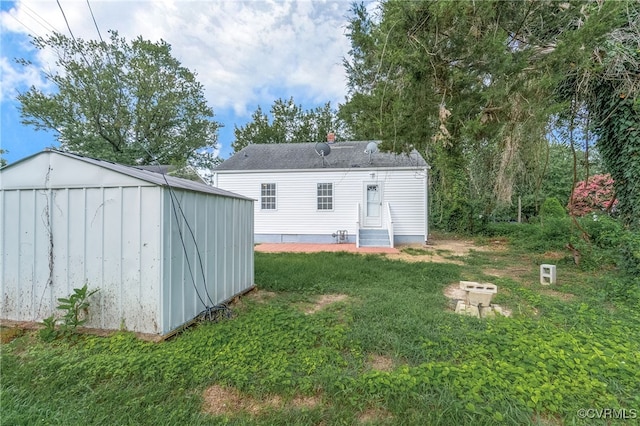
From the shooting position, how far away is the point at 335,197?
454 inches

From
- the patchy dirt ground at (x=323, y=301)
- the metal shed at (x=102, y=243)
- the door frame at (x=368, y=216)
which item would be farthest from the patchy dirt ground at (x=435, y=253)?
the metal shed at (x=102, y=243)

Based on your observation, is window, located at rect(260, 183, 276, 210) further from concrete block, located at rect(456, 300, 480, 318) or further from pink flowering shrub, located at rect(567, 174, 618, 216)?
pink flowering shrub, located at rect(567, 174, 618, 216)

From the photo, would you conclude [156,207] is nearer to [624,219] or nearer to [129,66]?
[624,219]

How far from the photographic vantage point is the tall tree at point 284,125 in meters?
25.9

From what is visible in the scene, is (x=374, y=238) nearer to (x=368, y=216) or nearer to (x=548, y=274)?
(x=368, y=216)

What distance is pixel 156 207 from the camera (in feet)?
9.70

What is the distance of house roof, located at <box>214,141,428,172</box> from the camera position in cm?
1129

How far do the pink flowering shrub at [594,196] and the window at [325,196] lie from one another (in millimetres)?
10849

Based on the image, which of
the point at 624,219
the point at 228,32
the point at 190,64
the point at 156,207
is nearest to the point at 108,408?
the point at 156,207

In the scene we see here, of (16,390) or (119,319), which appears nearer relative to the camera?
(16,390)

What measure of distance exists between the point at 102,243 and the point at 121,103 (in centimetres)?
2051

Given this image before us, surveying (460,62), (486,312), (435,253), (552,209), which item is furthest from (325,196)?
(552,209)

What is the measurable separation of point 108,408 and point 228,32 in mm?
7524

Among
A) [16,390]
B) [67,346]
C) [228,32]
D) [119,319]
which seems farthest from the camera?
[228,32]
